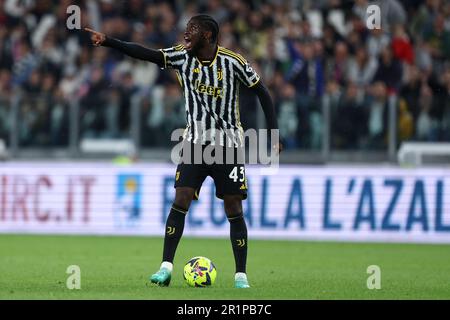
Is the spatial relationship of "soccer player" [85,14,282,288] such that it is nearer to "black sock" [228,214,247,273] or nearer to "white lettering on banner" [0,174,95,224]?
"black sock" [228,214,247,273]

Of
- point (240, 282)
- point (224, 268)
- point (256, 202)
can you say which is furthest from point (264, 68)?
point (240, 282)

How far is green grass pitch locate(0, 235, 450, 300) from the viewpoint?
949cm

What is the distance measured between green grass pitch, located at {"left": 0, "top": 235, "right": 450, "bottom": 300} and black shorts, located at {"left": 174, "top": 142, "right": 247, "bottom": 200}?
0.89 metres

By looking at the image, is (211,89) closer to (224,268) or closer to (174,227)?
(174,227)

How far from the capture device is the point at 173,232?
10016 mm

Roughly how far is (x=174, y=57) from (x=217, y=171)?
1.07m

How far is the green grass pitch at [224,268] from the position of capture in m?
9.49

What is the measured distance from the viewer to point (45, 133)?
725 inches

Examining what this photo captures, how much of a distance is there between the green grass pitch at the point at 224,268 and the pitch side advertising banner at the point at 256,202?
500 millimetres

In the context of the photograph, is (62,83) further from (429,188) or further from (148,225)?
(429,188)

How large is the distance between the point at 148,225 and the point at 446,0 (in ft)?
22.1

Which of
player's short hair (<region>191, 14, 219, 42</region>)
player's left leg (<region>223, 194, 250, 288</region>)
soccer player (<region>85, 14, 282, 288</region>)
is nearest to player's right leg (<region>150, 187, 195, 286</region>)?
soccer player (<region>85, 14, 282, 288</region>)

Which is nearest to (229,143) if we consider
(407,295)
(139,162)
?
(407,295)

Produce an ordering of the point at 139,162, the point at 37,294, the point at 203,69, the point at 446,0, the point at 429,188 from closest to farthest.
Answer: the point at 37,294 < the point at 203,69 < the point at 429,188 < the point at 139,162 < the point at 446,0
